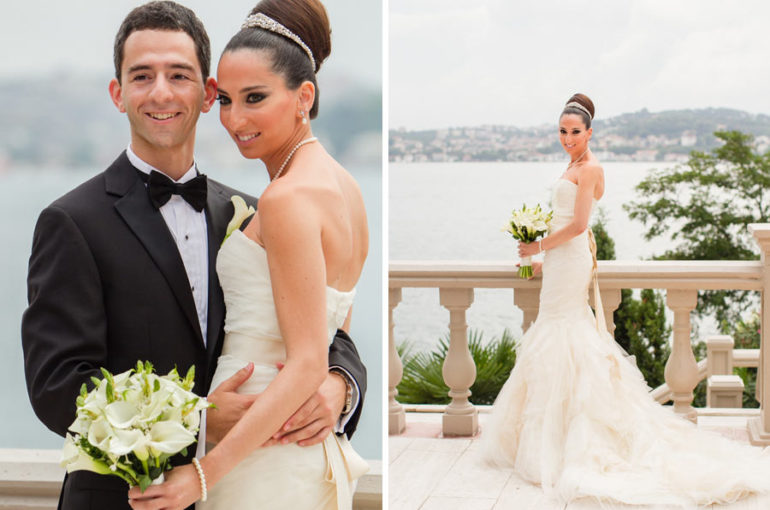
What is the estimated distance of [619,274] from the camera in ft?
15.3

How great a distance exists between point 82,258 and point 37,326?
6.9 inches

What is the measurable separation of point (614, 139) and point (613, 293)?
68.1 feet

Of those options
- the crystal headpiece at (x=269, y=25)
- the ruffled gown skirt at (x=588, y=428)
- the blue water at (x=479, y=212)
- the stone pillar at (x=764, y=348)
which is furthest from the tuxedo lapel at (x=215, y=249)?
the blue water at (x=479, y=212)

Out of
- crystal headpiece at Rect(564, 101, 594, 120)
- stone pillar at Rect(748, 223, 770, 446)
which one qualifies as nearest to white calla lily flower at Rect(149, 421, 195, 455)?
crystal headpiece at Rect(564, 101, 594, 120)

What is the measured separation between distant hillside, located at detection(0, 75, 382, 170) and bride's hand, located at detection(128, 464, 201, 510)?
7.02ft

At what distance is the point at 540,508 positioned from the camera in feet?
12.9

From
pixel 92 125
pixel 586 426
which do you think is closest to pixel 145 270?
pixel 92 125

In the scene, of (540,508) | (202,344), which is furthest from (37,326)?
(540,508)

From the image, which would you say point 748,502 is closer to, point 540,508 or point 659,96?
point 540,508

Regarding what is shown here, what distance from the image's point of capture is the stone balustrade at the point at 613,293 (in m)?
4.58

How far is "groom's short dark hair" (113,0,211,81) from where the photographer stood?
1995mm

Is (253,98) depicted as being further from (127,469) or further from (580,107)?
(580,107)

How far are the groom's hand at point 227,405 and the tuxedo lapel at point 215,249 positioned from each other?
5.0 inches

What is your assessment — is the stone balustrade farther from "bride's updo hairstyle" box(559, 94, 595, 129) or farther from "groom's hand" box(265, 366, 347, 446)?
"groom's hand" box(265, 366, 347, 446)
